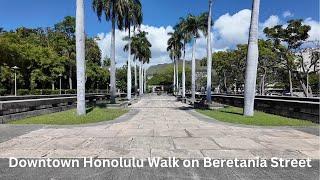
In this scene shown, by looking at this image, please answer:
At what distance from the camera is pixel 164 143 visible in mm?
10859

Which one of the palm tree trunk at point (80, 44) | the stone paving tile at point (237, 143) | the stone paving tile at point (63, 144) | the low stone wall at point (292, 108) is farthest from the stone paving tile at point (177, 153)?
the palm tree trunk at point (80, 44)

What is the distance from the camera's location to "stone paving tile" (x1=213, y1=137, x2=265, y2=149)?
33.9ft

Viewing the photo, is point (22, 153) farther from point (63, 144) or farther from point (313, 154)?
point (313, 154)

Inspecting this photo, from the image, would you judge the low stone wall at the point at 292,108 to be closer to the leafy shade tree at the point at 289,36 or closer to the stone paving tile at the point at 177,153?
the stone paving tile at the point at 177,153

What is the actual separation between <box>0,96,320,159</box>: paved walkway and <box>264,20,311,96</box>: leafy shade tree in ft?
109

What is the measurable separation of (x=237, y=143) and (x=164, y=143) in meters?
2.01

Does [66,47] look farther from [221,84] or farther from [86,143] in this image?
[86,143]

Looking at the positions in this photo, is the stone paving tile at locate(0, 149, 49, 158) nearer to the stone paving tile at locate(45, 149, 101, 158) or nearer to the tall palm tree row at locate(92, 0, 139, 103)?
the stone paving tile at locate(45, 149, 101, 158)

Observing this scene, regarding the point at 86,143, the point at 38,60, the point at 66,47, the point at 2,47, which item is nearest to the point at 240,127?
the point at 86,143

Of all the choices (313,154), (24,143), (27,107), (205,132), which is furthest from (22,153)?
(27,107)

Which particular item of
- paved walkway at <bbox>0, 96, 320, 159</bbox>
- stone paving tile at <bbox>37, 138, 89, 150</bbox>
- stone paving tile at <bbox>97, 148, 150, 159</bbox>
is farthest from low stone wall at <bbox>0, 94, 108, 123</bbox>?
stone paving tile at <bbox>97, 148, 150, 159</bbox>

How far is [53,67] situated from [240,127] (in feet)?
185

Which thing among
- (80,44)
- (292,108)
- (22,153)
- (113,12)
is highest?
(113,12)

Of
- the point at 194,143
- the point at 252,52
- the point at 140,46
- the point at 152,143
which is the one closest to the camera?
the point at 152,143
